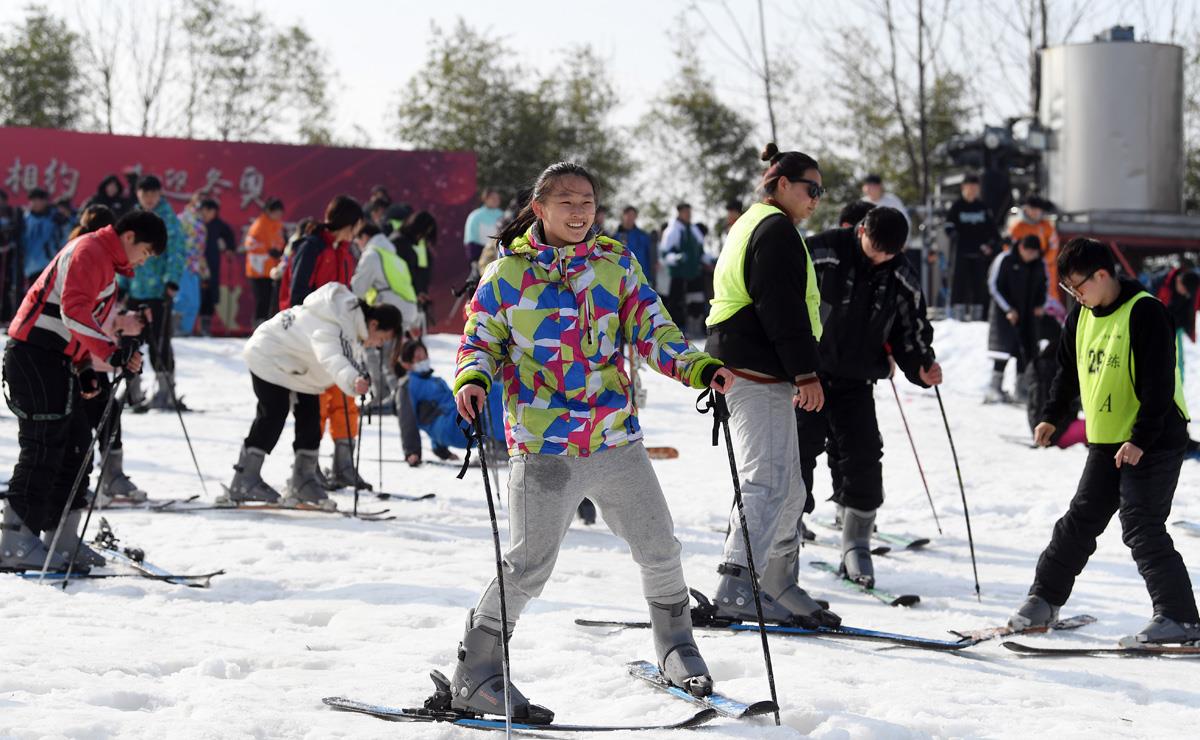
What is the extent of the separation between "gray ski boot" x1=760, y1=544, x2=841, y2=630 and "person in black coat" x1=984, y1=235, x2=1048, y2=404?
820 cm

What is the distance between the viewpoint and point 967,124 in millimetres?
32344

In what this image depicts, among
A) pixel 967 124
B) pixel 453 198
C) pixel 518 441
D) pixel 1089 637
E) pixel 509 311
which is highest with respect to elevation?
pixel 967 124

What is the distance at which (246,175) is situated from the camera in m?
19.9

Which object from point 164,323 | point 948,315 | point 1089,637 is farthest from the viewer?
point 948,315

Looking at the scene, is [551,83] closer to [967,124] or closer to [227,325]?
[967,124]

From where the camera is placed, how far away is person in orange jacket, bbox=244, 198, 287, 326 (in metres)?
15.1

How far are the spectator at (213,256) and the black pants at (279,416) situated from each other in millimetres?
10026

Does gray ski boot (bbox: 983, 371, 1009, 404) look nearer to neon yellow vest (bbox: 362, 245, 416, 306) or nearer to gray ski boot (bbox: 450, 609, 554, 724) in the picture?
neon yellow vest (bbox: 362, 245, 416, 306)

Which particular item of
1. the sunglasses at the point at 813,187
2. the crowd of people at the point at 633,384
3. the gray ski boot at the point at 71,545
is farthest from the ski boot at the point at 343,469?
the sunglasses at the point at 813,187

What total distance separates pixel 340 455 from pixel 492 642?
16.5 ft

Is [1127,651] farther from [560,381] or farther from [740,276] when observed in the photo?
[560,381]

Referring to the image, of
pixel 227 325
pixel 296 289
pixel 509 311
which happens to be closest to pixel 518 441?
pixel 509 311

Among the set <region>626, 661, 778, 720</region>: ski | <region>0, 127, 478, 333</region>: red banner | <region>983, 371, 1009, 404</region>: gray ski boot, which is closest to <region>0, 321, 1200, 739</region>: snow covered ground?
<region>626, 661, 778, 720</region>: ski

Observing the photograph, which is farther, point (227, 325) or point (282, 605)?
point (227, 325)
